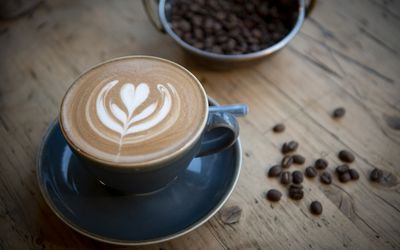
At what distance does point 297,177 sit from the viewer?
0.90 metres

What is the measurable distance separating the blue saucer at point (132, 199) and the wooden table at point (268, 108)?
0.08 metres

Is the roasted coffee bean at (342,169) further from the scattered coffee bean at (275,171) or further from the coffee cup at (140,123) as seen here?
the coffee cup at (140,123)

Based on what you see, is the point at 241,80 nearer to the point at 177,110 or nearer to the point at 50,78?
the point at 177,110

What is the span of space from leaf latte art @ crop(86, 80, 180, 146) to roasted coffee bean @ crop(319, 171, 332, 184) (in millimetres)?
395

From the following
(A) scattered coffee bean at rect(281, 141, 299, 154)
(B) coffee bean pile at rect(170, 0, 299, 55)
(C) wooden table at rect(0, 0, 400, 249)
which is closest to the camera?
(C) wooden table at rect(0, 0, 400, 249)

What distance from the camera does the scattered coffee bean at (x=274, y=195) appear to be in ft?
2.85

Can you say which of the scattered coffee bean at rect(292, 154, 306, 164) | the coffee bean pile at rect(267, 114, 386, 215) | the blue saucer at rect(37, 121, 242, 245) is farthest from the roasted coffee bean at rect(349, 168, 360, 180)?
the blue saucer at rect(37, 121, 242, 245)

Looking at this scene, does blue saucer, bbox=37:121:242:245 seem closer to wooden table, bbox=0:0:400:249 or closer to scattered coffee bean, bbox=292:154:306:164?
wooden table, bbox=0:0:400:249

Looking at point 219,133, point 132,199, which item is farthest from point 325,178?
point 132,199

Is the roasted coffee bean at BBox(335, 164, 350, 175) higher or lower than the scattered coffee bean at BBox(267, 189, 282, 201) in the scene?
higher

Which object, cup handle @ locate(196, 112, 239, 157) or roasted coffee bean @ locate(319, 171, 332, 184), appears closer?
cup handle @ locate(196, 112, 239, 157)

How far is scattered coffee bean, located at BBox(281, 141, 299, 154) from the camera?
3.11 feet

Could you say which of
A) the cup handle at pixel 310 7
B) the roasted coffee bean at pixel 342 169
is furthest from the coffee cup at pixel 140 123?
the cup handle at pixel 310 7

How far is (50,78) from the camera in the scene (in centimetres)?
110
